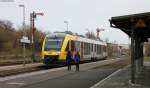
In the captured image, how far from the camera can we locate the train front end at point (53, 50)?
139 ft

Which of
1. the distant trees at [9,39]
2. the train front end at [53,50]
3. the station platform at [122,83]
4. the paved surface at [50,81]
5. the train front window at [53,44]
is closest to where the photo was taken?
the station platform at [122,83]

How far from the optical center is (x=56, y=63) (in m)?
42.5

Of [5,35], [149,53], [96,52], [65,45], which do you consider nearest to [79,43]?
[65,45]

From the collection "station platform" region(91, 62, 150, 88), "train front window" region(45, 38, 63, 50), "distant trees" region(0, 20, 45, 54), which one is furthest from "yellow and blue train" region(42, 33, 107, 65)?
"distant trees" region(0, 20, 45, 54)

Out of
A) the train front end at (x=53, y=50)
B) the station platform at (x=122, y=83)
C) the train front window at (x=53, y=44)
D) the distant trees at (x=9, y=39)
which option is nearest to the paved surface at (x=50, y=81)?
the station platform at (x=122, y=83)

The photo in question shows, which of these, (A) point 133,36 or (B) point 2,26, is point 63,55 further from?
(B) point 2,26

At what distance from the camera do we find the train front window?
42906 mm

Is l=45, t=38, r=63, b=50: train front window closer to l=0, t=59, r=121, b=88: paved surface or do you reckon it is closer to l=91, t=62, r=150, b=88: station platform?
l=0, t=59, r=121, b=88: paved surface

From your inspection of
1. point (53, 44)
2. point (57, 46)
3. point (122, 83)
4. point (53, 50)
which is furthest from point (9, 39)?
point (122, 83)

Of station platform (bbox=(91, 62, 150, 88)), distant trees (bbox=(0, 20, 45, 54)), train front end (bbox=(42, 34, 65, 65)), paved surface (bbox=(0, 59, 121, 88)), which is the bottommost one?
paved surface (bbox=(0, 59, 121, 88))

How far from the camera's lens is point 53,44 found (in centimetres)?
4328

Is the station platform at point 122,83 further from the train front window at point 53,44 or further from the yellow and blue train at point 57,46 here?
the train front window at point 53,44

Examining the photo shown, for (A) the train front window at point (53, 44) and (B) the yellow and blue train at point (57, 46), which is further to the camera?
(A) the train front window at point (53, 44)

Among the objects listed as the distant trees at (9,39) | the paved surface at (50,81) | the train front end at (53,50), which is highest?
the distant trees at (9,39)
